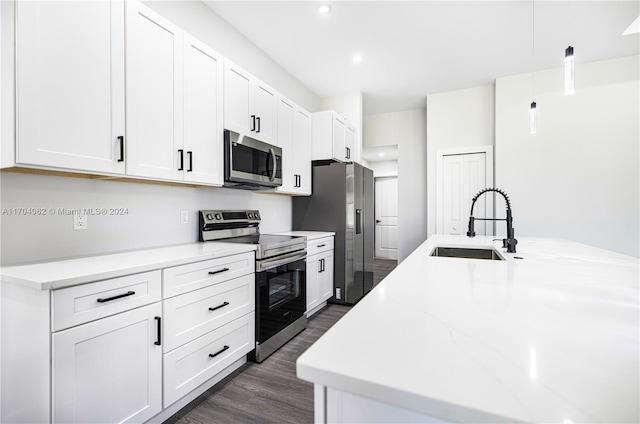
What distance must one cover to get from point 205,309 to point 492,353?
5.50 ft

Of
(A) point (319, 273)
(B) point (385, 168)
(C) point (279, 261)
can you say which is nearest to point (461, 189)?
(A) point (319, 273)

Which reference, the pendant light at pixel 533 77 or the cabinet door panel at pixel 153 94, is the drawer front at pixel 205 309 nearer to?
the cabinet door panel at pixel 153 94

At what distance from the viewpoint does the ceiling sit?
2674 millimetres

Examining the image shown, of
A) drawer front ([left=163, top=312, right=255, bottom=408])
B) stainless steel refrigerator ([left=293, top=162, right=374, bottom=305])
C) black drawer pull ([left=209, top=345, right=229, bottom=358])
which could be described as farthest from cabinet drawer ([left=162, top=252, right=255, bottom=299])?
stainless steel refrigerator ([left=293, top=162, right=374, bottom=305])

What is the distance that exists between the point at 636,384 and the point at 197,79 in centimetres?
246

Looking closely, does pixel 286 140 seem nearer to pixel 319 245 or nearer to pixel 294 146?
pixel 294 146

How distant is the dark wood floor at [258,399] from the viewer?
1.68m

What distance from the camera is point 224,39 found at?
2.86 metres

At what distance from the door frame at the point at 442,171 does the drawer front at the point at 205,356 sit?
3.48 m

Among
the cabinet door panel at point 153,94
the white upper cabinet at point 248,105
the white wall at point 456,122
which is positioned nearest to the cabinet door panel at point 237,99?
the white upper cabinet at point 248,105

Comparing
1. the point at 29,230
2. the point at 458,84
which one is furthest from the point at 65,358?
the point at 458,84

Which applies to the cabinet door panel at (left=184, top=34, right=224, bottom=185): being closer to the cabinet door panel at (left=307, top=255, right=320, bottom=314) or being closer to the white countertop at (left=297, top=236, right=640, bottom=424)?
the cabinet door panel at (left=307, top=255, right=320, bottom=314)

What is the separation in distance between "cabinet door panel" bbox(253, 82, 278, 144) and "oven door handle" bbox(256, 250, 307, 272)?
3.67 feet

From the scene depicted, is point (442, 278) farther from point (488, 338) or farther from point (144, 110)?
point (144, 110)
